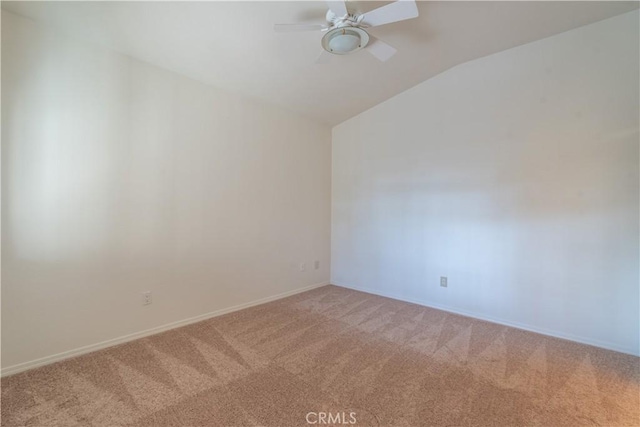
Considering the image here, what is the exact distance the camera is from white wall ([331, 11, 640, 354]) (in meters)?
2.40

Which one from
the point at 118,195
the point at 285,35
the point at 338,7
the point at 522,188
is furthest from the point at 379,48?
the point at 118,195

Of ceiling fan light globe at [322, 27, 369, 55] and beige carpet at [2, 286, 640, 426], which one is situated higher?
ceiling fan light globe at [322, 27, 369, 55]

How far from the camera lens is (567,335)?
8.55ft

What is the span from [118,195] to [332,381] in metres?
2.19

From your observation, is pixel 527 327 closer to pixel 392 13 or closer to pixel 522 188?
pixel 522 188

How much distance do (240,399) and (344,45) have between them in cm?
248

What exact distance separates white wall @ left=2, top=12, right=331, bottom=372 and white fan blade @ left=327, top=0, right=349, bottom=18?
5.45ft

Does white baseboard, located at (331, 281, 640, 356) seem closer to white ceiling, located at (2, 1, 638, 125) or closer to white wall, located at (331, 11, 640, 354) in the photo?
white wall, located at (331, 11, 640, 354)

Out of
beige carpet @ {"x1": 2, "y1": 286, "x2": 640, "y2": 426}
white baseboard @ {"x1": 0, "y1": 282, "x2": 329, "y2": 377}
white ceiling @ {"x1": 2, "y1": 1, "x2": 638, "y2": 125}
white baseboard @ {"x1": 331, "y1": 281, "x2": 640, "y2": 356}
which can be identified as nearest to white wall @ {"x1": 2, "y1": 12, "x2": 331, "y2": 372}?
white baseboard @ {"x1": 0, "y1": 282, "x2": 329, "y2": 377}

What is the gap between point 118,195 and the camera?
238 centimetres

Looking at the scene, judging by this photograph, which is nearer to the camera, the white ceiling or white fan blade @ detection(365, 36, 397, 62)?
the white ceiling

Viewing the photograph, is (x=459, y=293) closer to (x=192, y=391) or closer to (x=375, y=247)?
(x=375, y=247)

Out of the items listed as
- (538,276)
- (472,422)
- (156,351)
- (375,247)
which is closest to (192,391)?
(156,351)

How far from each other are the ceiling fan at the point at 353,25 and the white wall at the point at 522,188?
4.86 feet
